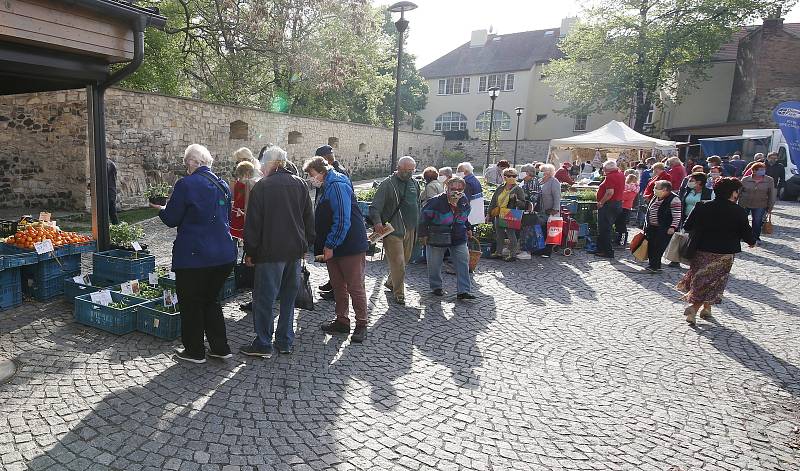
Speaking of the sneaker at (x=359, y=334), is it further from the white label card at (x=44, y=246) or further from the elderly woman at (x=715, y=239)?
the elderly woman at (x=715, y=239)

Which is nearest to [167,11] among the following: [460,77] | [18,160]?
[18,160]

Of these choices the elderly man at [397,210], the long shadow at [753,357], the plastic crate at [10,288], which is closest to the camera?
the long shadow at [753,357]

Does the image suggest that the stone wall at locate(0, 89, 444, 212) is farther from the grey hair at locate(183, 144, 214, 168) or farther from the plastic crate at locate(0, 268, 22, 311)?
the grey hair at locate(183, 144, 214, 168)

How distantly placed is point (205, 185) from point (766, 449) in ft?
15.0

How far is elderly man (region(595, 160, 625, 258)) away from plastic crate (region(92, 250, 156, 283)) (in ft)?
24.8

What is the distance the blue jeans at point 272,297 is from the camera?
4.14m

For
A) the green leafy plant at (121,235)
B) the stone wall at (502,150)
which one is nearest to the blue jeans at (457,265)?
the green leafy plant at (121,235)

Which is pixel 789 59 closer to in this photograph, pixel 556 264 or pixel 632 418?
pixel 556 264

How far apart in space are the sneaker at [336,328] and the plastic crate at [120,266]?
2.38m

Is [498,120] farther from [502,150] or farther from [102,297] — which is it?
[102,297]

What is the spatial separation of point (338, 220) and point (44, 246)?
3.35 meters

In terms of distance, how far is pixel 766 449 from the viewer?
3.31 m

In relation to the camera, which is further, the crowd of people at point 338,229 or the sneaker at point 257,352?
the sneaker at point 257,352

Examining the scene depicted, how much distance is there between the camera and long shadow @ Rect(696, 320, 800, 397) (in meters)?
4.39
